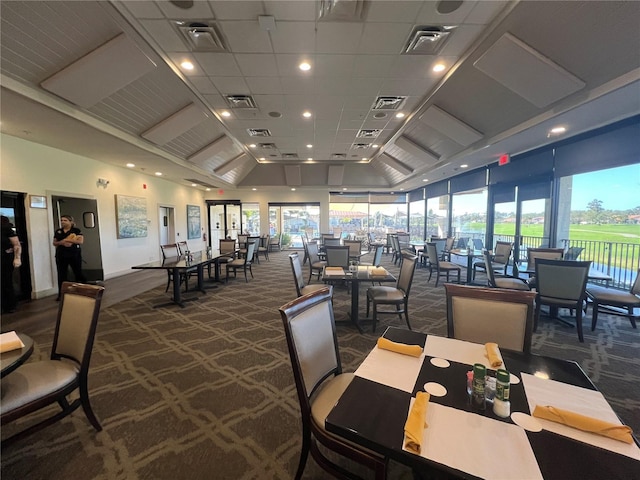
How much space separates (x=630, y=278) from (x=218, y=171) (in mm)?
9814

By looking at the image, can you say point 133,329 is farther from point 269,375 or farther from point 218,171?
point 218,171

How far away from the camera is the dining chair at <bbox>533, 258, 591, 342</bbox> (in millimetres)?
3246

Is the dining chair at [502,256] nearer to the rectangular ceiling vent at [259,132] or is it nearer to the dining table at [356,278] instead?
the dining table at [356,278]

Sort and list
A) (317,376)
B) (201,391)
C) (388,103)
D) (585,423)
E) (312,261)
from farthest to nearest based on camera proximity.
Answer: (312,261) < (388,103) < (201,391) < (317,376) < (585,423)

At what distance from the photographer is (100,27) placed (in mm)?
2814

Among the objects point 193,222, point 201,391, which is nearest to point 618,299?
point 201,391

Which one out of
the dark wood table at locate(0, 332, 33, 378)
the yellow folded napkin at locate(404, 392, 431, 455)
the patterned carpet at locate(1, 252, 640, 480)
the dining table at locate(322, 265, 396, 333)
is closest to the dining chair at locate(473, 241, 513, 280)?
the patterned carpet at locate(1, 252, 640, 480)

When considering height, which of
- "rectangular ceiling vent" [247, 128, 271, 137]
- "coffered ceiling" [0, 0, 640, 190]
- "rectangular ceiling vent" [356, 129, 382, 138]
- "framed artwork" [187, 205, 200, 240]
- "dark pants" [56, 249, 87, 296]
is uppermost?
"rectangular ceiling vent" [356, 129, 382, 138]

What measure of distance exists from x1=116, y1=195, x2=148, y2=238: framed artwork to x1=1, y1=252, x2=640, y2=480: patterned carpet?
140 inches

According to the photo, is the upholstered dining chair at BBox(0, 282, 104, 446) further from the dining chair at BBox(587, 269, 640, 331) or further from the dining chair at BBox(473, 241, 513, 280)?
the dining chair at BBox(473, 241, 513, 280)

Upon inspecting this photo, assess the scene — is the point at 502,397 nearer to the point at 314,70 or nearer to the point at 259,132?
the point at 314,70

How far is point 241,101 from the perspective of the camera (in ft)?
15.3

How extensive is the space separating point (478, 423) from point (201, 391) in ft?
7.31

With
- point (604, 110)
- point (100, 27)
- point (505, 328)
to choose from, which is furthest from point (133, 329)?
point (604, 110)
